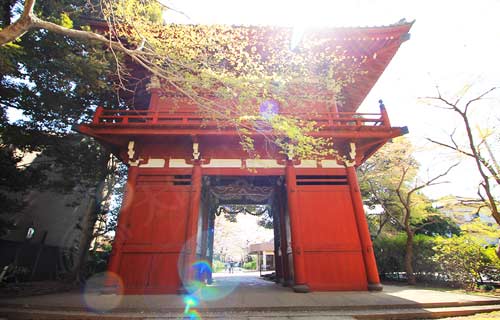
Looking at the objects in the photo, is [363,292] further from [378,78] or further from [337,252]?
[378,78]

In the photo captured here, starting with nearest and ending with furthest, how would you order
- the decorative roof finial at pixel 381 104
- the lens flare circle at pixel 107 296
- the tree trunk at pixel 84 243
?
1. the lens flare circle at pixel 107 296
2. the decorative roof finial at pixel 381 104
3. the tree trunk at pixel 84 243

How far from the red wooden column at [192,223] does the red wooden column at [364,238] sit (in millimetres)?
4589

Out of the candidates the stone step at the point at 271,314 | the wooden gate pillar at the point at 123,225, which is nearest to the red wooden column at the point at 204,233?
the wooden gate pillar at the point at 123,225

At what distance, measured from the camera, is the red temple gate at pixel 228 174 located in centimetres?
657

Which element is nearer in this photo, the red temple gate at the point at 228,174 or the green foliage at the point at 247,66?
the green foliage at the point at 247,66

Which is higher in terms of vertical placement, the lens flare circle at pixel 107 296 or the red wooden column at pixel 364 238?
the red wooden column at pixel 364 238

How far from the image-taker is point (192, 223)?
6879 mm

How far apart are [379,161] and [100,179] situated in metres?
13.2

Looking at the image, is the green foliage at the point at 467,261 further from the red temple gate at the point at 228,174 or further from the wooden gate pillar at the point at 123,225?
the wooden gate pillar at the point at 123,225

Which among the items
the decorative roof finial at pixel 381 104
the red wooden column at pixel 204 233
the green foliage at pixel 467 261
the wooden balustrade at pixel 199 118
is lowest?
the green foliage at pixel 467 261

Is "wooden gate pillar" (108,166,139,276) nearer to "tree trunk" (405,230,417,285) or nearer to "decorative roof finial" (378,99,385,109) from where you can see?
"decorative roof finial" (378,99,385,109)

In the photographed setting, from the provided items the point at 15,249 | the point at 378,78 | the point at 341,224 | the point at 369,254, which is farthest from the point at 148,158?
the point at 378,78

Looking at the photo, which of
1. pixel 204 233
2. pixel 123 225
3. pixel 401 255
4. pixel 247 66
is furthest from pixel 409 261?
pixel 123 225

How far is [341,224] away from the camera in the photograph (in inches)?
278
